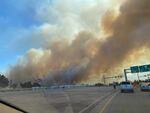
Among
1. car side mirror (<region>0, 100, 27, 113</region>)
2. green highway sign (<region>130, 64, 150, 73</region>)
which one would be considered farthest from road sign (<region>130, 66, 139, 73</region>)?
car side mirror (<region>0, 100, 27, 113</region>)

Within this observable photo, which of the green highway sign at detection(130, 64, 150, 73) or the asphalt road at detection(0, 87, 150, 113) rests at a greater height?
the green highway sign at detection(130, 64, 150, 73)

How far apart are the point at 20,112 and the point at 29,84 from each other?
143 meters

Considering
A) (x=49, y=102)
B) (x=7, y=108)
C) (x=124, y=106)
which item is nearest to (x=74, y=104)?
(x=49, y=102)

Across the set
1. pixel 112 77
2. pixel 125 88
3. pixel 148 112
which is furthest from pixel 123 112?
pixel 112 77

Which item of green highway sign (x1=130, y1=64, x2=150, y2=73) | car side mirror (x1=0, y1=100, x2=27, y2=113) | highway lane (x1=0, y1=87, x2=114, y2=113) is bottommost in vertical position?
highway lane (x1=0, y1=87, x2=114, y2=113)

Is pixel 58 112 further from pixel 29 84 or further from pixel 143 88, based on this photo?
pixel 29 84

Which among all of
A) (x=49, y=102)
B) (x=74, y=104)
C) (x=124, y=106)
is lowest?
(x=124, y=106)

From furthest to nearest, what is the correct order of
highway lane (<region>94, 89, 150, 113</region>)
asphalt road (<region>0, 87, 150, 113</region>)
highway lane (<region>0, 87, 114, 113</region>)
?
highway lane (<region>94, 89, 150, 113</region>)
asphalt road (<region>0, 87, 150, 113</region>)
highway lane (<region>0, 87, 114, 113</region>)

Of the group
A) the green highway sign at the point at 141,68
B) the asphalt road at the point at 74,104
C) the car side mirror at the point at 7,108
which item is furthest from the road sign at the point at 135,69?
the car side mirror at the point at 7,108

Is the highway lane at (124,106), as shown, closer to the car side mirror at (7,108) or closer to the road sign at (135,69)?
the car side mirror at (7,108)

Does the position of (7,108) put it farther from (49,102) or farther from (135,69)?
(135,69)

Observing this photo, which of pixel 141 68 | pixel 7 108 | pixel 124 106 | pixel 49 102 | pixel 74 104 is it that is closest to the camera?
pixel 7 108

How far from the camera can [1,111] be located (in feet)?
14.5

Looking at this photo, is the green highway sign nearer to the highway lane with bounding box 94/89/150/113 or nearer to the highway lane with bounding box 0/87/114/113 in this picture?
the highway lane with bounding box 0/87/114/113
